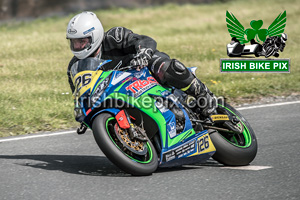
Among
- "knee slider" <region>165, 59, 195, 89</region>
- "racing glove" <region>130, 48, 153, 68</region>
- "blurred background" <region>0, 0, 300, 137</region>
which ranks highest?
"racing glove" <region>130, 48, 153, 68</region>

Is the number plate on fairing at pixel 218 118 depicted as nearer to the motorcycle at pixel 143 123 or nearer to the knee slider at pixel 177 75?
the motorcycle at pixel 143 123

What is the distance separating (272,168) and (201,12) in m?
15.2

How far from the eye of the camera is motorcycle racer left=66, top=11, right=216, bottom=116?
16.7ft

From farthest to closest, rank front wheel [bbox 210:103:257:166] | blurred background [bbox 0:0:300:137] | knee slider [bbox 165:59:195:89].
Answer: blurred background [bbox 0:0:300:137], front wheel [bbox 210:103:257:166], knee slider [bbox 165:59:195:89]

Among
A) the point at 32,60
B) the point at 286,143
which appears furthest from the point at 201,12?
the point at 286,143

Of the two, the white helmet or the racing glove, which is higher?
the white helmet

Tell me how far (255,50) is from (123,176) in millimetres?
9413

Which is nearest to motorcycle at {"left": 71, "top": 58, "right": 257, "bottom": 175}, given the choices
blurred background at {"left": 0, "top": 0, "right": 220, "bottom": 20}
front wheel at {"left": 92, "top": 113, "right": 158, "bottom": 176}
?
front wheel at {"left": 92, "top": 113, "right": 158, "bottom": 176}

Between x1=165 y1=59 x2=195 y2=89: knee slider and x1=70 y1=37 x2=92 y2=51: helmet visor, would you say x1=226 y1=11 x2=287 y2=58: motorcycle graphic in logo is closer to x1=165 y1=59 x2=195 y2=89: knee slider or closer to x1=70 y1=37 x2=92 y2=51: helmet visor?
x1=165 y1=59 x2=195 y2=89: knee slider

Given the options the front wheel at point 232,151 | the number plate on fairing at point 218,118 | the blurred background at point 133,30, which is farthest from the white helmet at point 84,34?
the blurred background at point 133,30

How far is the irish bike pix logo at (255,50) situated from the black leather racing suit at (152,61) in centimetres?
670

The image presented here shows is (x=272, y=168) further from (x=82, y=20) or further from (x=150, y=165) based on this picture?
(x=82, y=20)

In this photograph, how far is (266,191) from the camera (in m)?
4.54

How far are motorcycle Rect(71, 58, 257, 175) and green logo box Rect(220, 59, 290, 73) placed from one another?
681 cm
